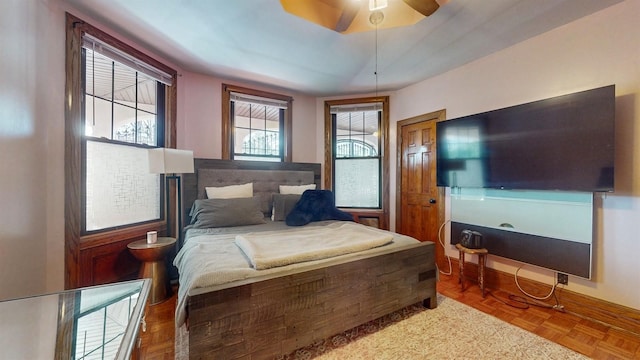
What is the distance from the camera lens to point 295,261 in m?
1.60

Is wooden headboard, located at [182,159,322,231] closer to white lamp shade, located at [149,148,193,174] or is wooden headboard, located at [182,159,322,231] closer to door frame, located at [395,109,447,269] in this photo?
white lamp shade, located at [149,148,193,174]

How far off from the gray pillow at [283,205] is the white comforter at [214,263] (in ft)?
2.81

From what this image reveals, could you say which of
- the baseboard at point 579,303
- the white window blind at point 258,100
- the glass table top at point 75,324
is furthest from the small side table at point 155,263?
the baseboard at point 579,303

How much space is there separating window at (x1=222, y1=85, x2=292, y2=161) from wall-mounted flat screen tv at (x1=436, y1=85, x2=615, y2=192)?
2348 millimetres

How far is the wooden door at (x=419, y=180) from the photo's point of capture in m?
3.26

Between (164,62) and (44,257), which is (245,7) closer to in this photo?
(164,62)

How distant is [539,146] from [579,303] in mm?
1398

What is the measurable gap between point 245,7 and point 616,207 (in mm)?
3371

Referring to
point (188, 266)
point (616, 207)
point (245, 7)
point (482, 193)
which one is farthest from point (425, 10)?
point (188, 266)

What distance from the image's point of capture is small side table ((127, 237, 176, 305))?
217 cm

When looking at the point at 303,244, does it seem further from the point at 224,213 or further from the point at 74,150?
the point at 74,150

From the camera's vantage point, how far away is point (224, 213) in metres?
2.64

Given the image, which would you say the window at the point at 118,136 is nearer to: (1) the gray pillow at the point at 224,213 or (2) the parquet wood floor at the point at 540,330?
(1) the gray pillow at the point at 224,213

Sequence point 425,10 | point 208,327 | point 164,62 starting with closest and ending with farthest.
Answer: point 208,327, point 425,10, point 164,62
